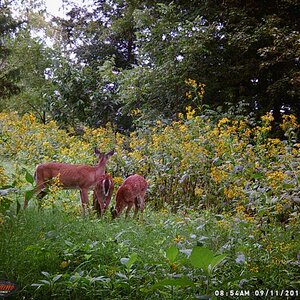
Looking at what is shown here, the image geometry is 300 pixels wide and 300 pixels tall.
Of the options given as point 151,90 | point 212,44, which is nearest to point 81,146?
point 151,90

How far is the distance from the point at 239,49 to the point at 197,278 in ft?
23.9

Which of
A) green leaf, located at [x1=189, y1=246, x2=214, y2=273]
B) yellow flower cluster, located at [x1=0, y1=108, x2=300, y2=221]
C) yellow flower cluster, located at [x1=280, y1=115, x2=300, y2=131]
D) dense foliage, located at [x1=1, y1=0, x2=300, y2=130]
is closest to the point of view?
green leaf, located at [x1=189, y1=246, x2=214, y2=273]

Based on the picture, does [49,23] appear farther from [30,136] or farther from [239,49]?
[30,136]

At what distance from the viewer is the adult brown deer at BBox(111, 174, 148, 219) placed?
4539 mm

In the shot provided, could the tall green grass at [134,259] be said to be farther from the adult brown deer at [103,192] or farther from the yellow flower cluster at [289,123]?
the yellow flower cluster at [289,123]

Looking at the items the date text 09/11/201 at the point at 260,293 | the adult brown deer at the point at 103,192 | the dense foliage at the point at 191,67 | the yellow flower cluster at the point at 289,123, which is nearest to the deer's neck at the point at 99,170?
the adult brown deer at the point at 103,192

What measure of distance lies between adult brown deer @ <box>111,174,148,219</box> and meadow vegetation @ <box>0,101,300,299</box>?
14 centimetres

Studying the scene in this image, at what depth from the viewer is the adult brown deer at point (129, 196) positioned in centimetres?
454

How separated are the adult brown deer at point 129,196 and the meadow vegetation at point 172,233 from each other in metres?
0.14

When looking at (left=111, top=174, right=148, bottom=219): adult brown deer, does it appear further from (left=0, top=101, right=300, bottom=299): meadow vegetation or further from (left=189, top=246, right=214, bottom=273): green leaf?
(left=189, top=246, right=214, bottom=273): green leaf

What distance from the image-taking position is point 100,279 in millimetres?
2236

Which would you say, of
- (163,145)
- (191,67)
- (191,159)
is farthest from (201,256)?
(191,67)

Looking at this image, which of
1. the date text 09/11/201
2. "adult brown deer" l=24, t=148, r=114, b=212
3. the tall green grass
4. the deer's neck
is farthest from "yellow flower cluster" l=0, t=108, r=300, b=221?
the date text 09/11/201

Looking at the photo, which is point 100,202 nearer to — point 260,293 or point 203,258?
point 260,293
